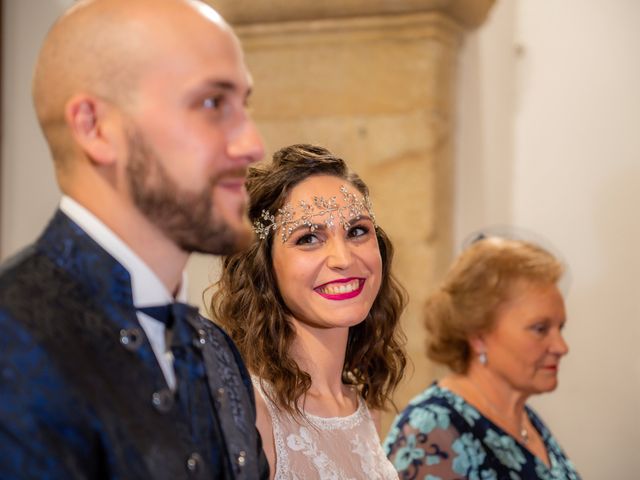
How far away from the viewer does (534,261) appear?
3.90m

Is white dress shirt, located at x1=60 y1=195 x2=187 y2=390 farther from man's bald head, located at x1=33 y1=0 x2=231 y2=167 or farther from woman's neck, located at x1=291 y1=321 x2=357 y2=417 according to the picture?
woman's neck, located at x1=291 y1=321 x2=357 y2=417

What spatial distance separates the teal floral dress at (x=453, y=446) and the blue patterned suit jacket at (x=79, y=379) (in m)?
1.84

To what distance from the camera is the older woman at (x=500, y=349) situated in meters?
3.59

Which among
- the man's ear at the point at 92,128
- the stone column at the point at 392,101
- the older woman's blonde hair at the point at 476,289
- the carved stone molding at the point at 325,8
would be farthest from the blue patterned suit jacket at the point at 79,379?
the carved stone molding at the point at 325,8

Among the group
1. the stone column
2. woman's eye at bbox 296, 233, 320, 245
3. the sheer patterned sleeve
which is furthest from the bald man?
the stone column

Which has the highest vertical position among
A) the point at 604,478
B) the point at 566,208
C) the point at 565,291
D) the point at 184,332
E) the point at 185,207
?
the point at 185,207

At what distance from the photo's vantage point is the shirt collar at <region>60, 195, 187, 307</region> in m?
1.54

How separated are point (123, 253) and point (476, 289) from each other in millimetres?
2475

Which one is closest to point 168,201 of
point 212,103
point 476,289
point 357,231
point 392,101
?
point 212,103

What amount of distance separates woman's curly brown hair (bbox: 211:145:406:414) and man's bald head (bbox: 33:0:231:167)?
1.12 metres

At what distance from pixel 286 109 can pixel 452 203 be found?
2.80ft

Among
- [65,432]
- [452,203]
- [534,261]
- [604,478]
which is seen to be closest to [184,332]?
[65,432]

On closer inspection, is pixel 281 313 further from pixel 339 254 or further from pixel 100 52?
pixel 100 52

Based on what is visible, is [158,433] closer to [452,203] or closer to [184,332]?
[184,332]
